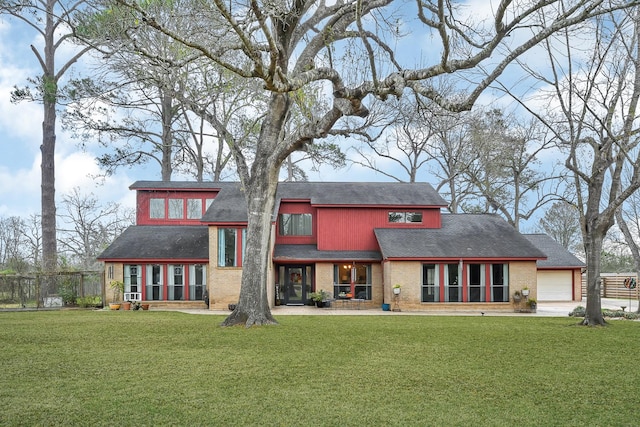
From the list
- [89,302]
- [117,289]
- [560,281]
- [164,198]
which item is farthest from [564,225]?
[89,302]

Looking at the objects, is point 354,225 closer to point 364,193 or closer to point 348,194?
point 348,194

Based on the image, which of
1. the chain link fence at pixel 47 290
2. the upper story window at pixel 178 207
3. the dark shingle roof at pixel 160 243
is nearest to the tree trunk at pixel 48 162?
the chain link fence at pixel 47 290

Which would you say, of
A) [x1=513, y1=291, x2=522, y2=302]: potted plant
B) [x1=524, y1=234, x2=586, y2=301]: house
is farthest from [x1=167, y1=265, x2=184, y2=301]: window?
[x1=524, y1=234, x2=586, y2=301]: house

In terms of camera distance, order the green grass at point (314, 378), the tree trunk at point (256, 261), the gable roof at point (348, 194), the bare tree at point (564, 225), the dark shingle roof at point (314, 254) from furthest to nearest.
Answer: the bare tree at point (564, 225), the gable roof at point (348, 194), the dark shingle roof at point (314, 254), the tree trunk at point (256, 261), the green grass at point (314, 378)

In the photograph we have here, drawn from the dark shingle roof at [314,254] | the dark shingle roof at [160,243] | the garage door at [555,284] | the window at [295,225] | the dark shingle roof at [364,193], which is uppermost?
the dark shingle roof at [364,193]

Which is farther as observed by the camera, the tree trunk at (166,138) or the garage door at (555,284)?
the garage door at (555,284)

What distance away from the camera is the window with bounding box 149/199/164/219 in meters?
26.1

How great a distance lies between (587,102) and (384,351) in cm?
959

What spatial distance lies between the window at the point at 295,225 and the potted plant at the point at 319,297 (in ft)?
11.1

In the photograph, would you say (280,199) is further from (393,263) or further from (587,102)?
(587,102)

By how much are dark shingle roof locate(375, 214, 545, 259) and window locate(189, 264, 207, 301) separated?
769cm

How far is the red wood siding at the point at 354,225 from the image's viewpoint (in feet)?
80.1

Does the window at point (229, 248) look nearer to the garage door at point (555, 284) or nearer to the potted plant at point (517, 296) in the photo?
Answer: the potted plant at point (517, 296)

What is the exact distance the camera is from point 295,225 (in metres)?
25.1
